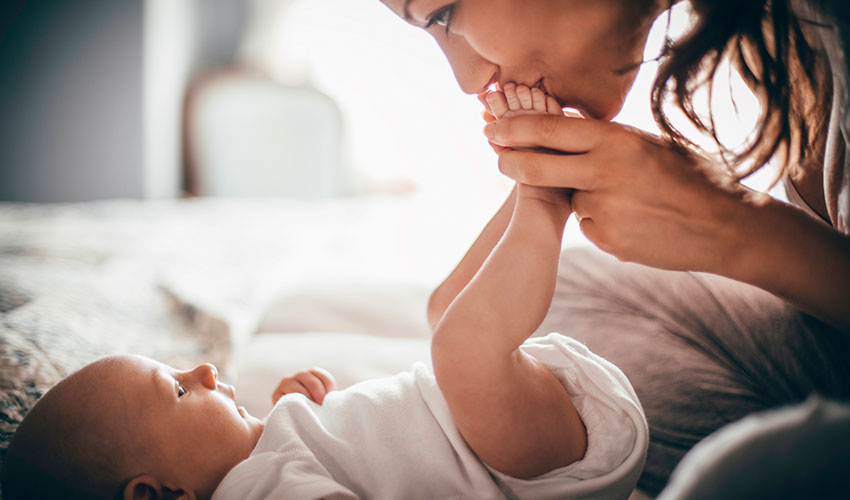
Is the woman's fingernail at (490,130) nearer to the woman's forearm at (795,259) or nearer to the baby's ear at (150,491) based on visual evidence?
the woman's forearm at (795,259)

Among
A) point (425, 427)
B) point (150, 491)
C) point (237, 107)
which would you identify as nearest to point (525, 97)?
point (425, 427)

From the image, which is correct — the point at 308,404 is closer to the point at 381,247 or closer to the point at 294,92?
the point at 381,247

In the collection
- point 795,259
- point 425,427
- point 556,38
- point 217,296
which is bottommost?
point 217,296

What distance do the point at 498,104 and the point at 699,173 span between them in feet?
0.79

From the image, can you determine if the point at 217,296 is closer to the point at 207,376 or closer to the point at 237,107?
the point at 207,376

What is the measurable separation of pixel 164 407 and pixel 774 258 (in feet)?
2.36

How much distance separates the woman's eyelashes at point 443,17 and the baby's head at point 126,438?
552 mm

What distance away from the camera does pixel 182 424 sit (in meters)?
0.69

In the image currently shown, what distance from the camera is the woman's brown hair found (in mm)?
598

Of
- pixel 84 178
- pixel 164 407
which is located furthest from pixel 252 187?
pixel 164 407

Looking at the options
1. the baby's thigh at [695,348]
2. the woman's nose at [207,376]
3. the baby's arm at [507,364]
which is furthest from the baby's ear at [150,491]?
the baby's thigh at [695,348]

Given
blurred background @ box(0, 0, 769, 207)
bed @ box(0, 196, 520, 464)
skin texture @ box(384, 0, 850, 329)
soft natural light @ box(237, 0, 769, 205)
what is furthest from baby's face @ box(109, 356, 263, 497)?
soft natural light @ box(237, 0, 769, 205)

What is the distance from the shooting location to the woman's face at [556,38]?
65 centimetres

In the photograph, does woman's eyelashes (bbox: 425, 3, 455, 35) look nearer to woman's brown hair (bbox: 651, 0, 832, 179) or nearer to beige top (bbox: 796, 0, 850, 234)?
woman's brown hair (bbox: 651, 0, 832, 179)
